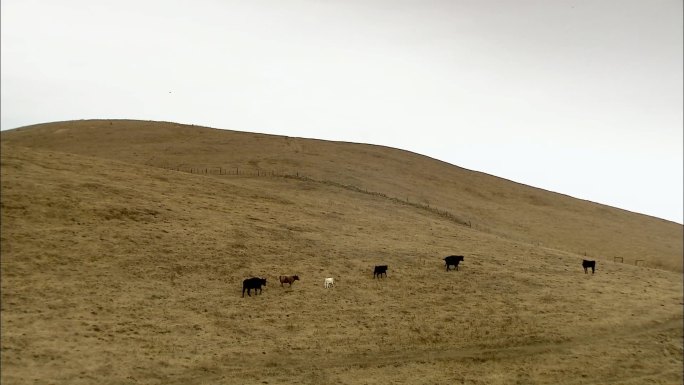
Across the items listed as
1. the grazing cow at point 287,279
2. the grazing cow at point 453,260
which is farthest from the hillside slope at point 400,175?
the grazing cow at point 287,279

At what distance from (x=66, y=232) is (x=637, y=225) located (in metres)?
57.3

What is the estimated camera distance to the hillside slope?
4650cm

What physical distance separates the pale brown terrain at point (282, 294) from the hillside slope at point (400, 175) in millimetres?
4072

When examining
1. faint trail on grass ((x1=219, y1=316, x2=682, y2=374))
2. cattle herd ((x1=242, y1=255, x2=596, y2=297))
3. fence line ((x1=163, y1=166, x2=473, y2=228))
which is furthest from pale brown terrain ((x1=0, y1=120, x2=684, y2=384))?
fence line ((x1=163, y1=166, x2=473, y2=228))

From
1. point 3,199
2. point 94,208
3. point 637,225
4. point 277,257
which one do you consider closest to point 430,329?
point 277,257

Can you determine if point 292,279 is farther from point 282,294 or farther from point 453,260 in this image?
point 453,260

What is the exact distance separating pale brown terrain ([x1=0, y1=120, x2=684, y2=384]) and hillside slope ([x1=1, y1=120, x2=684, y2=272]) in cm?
407

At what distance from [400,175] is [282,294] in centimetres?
3575

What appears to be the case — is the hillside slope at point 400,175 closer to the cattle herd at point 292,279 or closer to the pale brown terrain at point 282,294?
the pale brown terrain at point 282,294

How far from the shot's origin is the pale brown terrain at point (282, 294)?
17266 mm

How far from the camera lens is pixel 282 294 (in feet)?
74.9

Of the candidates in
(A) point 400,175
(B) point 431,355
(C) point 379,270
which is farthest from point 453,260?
(A) point 400,175

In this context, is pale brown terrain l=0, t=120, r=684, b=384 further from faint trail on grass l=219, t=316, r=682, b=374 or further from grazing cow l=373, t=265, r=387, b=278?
grazing cow l=373, t=265, r=387, b=278

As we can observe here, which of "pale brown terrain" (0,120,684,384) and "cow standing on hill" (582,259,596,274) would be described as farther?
"cow standing on hill" (582,259,596,274)
